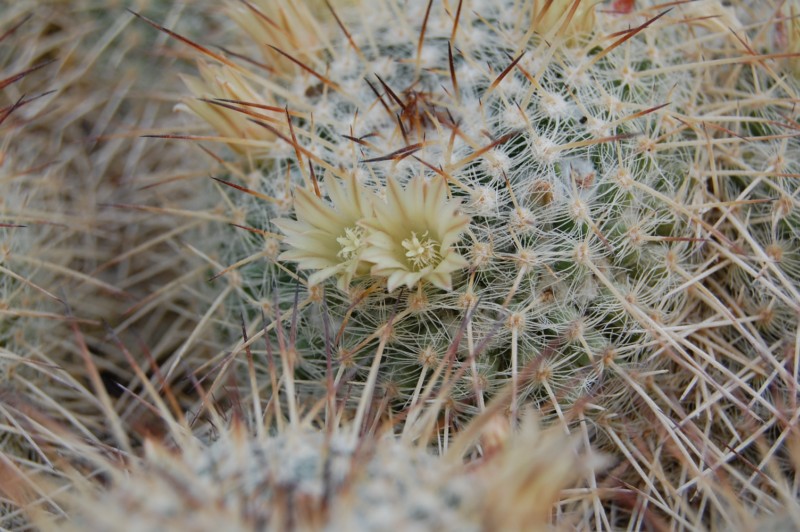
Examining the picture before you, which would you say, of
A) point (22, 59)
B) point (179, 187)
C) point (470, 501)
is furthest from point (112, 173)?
point (470, 501)

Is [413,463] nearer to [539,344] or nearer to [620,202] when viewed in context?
[539,344]

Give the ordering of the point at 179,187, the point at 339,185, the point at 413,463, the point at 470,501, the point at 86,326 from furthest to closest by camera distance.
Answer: the point at 179,187 → the point at 86,326 → the point at 339,185 → the point at 413,463 → the point at 470,501

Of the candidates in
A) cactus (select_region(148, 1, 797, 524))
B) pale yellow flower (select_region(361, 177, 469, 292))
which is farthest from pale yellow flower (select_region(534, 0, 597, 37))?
pale yellow flower (select_region(361, 177, 469, 292))

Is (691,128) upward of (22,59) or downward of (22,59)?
downward

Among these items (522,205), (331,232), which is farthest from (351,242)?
(522,205)

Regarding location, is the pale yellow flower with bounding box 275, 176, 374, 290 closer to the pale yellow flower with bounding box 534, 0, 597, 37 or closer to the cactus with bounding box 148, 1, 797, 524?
the cactus with bounding box 148, 1, 797, 524

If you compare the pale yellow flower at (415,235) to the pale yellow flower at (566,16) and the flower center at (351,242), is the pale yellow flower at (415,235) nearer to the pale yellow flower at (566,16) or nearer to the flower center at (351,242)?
the flower center at (351,242)
